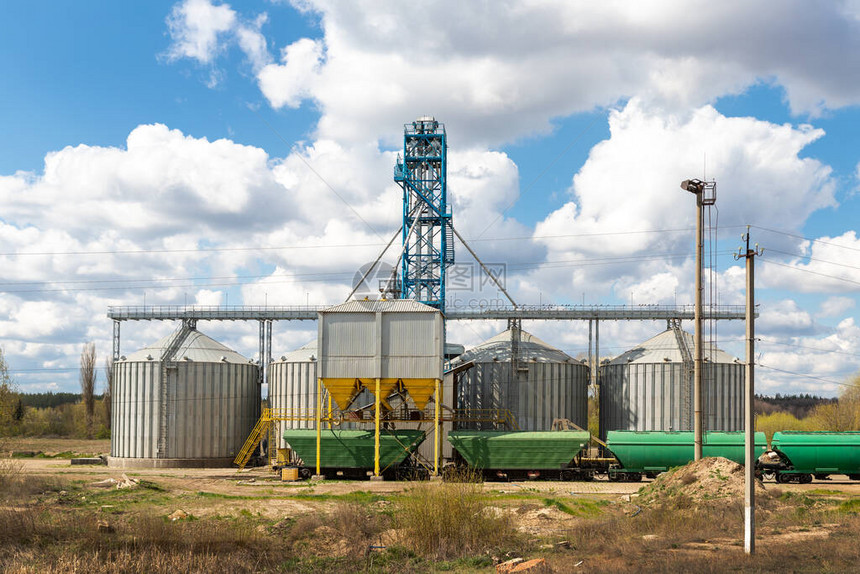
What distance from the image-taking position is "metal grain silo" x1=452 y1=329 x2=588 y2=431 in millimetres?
49812

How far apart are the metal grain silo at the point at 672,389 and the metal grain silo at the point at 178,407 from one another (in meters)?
27.1

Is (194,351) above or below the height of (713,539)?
above

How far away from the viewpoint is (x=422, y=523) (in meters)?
24.6

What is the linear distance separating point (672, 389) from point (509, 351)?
10962 millimetres

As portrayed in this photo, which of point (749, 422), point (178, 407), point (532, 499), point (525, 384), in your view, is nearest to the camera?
point (749, 422)

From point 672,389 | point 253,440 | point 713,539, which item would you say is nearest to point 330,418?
point 253,440

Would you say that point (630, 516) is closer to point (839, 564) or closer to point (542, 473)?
point (839, 564)

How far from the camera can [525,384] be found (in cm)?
5000

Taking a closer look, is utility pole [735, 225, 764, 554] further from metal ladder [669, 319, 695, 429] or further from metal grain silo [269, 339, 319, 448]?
metal grain silo [269, 339, 319, 448]

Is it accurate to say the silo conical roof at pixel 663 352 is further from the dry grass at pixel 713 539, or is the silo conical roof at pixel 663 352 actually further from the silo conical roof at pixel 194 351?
the silo conical roof at pixel 194 351

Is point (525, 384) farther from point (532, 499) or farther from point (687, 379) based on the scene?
point (532, 499)

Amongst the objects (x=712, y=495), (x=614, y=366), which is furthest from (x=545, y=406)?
(x=712, y=495)

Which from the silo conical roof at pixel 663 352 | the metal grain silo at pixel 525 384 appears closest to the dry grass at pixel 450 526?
the metal grain silo at pixel 525 384

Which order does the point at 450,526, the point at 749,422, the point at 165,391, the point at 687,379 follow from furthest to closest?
the point at 165,391 → the point at 687,379 → the point at 450,526 → the point at 749,422
